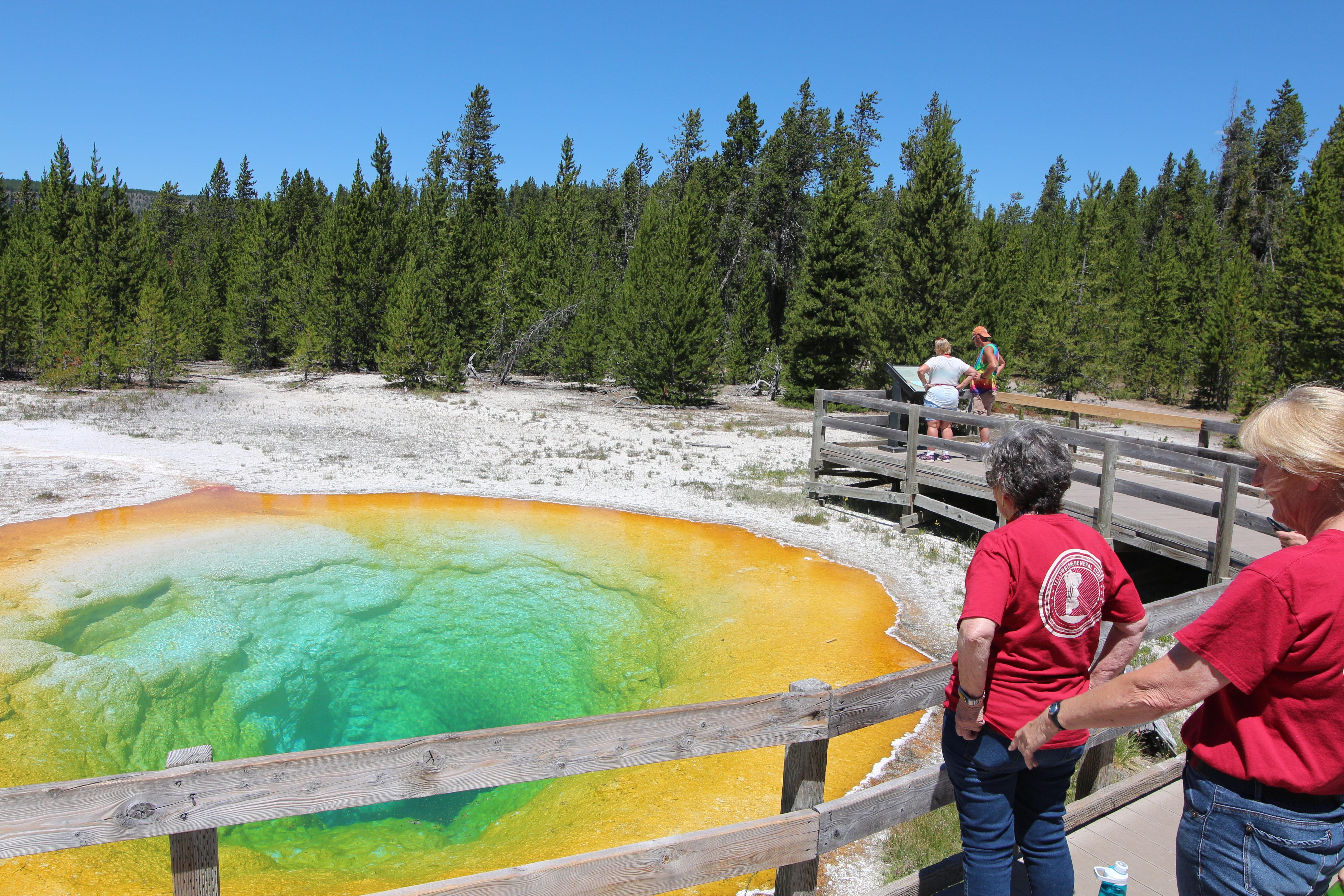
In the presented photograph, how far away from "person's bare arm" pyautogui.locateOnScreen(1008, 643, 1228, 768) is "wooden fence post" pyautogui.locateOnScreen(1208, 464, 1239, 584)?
5.38 meters

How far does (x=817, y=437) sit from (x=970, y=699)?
9.58 meters

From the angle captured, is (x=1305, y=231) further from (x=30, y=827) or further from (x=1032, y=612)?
(x=30, y=827)

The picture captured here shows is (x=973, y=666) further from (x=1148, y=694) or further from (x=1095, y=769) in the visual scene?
(x=1095, y=769)

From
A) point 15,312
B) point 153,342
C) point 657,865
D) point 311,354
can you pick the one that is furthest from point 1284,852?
point 15,312

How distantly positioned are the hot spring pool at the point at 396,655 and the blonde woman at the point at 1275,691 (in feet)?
9.29

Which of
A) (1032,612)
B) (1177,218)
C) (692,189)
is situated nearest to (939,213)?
(692,189)

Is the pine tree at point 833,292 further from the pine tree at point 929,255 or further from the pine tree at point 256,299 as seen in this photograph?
the pine tree at point 256,299

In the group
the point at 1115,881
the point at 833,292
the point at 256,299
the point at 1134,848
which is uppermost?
the point at 833,292

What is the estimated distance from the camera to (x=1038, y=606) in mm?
2186

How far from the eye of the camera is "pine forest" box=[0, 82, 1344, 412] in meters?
23.3

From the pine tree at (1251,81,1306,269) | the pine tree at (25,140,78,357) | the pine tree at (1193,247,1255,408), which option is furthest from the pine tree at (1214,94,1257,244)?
the pine tree at (25,140,78,357)

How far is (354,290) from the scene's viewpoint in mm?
30125

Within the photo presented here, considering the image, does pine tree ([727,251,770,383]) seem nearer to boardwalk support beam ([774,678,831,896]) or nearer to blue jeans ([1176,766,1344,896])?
boardwalk support beam ([774,678,831,896])

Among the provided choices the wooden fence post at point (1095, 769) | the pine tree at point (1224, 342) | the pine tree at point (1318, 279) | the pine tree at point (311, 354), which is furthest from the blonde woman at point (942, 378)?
the pine tree at point (311, 354)
